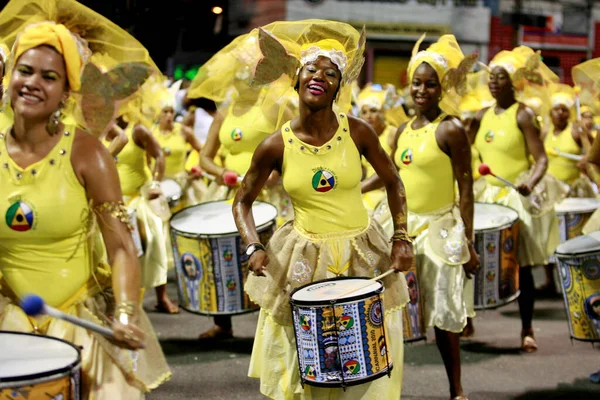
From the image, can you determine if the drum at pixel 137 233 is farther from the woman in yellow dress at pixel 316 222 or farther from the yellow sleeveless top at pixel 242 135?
the woman in yellow dress at pixel 316 222

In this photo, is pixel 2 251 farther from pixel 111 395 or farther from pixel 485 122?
pixel 485 122

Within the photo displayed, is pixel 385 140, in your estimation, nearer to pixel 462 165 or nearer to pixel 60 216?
pixel 462 165

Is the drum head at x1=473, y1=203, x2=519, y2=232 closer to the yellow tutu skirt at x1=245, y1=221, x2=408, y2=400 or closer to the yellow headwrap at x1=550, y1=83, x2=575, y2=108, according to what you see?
the yellow tutu skirt at x1=245, y1=221, x2=408, y2=400

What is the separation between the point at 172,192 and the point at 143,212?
1597 mm

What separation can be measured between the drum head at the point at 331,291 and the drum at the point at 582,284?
1859 mm

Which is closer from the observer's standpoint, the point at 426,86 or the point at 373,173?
the point at 426,86

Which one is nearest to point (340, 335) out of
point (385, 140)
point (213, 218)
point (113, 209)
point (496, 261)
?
point (113, 209)

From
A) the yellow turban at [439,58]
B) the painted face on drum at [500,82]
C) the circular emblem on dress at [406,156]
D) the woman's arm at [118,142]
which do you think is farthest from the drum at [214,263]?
the painted face on drum at [500,82]

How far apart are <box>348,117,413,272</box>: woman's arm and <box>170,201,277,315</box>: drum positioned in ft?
5.47

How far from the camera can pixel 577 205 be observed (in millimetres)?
9289

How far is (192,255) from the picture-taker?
259 inches

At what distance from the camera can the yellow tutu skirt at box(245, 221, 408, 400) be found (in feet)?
15.0

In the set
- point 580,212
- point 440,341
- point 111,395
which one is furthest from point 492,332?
point 111,395

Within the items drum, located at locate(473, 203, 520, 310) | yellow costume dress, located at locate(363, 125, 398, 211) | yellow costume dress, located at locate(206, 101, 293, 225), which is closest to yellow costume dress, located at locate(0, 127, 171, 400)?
drum, located at locate(473, 203, 520, 310)
